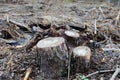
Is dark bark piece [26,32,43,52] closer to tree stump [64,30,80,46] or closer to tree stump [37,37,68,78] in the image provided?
tree stump [64,30,80,46]

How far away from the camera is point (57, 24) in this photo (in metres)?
5.27

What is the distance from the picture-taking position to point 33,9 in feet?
25.6

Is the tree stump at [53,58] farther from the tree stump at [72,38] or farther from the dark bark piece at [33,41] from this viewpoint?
the dark bark piece at [33,41]

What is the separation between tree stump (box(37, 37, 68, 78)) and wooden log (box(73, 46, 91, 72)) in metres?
0.14

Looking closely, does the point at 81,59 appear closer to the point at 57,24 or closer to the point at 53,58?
the point at 53,58

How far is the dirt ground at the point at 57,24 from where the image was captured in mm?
3748

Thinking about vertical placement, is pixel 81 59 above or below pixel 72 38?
below

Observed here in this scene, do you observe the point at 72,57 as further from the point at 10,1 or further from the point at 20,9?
the point at 10,1

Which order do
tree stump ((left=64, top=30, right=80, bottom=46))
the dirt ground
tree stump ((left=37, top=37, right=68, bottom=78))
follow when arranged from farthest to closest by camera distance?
tree stump ((left=64, top=30, right=80, bottom=46)) → the dirt ground → tree stump ((left=37, top=37, right=68, bottom=78))

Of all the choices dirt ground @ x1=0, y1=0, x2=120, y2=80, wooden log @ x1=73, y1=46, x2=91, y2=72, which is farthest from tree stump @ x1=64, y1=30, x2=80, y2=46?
wooden log @ x1=73, y1=46, x2=91, y2=72

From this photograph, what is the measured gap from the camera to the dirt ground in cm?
375

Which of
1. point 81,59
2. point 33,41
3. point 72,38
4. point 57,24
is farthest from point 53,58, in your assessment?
point 57,24

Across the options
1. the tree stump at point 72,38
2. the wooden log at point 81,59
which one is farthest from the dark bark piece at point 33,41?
the wooden log at point 81,59

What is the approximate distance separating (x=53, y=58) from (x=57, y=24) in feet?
6.06
